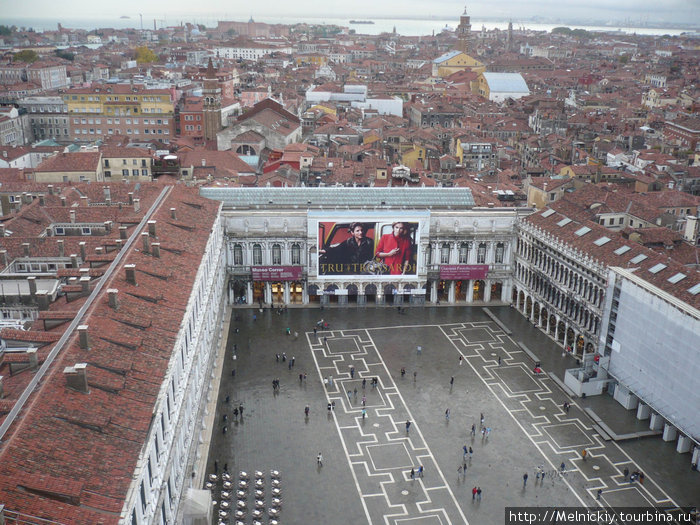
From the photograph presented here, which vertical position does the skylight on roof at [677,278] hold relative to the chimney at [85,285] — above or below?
below

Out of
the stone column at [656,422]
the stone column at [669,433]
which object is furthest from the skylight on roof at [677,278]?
the stone column at [669,433]

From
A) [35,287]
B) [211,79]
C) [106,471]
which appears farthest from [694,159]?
[106,471]

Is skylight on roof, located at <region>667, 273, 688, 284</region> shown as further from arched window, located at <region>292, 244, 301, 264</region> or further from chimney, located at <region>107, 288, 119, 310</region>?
chimney, located at <region>107, 288, 119, 310</region>

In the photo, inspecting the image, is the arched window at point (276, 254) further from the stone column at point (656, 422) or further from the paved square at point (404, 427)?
the stone column at point (656, 422)

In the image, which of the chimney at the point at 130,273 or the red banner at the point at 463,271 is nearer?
the chimney at the point at 130,273

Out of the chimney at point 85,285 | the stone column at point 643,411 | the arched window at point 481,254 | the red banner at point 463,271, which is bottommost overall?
the stone column at point 643,411

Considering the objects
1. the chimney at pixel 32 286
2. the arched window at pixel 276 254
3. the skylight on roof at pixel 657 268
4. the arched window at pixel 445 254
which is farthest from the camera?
the arched window at pixel 445 254
